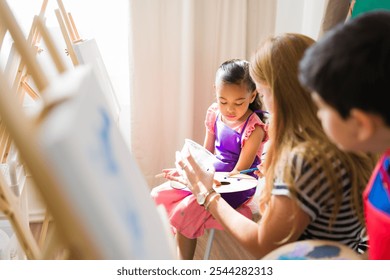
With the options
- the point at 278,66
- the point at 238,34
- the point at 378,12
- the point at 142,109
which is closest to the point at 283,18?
the point at 238,34

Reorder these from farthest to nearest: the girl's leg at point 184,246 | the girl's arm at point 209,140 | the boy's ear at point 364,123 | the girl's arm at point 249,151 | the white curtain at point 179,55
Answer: the white curtain at point 179,55
the girl's arm at point 209,140
the girl's arm at point 249,151
the girl's leg at point 184,246
the boy's ear at point 364,123

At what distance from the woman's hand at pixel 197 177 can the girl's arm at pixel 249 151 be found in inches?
18.2

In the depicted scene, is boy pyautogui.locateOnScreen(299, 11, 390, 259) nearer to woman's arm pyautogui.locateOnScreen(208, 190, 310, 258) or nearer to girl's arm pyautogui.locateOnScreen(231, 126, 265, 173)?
woman's arm pyautogui.locateOnScreen(208, 190, 310, 258)

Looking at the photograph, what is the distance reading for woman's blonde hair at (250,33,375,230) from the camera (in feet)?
2.85

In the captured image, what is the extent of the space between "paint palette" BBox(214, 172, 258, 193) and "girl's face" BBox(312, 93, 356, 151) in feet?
2.46

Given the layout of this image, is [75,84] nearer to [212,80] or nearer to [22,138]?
[22,138]

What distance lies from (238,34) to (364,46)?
1754 mm

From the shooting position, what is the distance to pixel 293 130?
0.92 m

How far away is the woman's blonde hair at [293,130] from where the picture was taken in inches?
34.2

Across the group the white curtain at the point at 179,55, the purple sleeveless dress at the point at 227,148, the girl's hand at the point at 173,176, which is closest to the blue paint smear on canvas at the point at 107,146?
the girl's hand at the point at 173,176

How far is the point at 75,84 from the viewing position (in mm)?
438

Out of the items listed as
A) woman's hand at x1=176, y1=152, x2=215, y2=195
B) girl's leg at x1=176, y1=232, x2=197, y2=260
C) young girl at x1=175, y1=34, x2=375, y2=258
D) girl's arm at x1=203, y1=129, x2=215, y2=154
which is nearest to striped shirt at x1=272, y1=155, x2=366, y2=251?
young girl at x1=175, y1=34, x2=375, y2=258

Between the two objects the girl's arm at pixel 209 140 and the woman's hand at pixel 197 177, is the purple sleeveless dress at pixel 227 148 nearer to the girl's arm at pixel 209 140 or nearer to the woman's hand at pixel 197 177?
the girl's arm at pixel 209 140

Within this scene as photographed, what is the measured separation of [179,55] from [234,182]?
3.42ft
